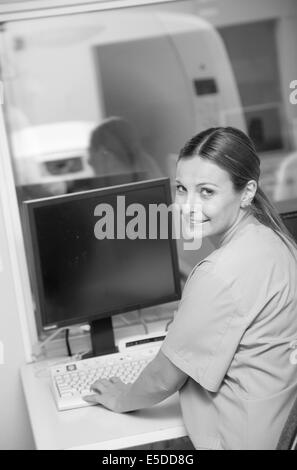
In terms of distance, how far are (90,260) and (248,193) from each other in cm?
52

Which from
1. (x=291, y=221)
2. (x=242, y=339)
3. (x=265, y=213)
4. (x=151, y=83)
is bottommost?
(x=242, y=339)

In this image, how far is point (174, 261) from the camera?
186 centimetres

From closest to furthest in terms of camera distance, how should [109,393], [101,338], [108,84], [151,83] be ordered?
[109,393]
[101,338]
[151,83]
[108,84]

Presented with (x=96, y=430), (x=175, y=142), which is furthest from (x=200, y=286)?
(x=175, y=142)

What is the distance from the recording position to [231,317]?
1339mm

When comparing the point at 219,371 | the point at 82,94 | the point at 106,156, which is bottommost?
the point at 219,371

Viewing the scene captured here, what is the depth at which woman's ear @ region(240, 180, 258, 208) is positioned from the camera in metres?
1.42

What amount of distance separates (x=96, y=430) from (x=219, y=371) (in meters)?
0.32

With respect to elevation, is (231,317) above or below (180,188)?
below

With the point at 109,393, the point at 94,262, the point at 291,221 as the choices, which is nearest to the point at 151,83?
the point at 291,221

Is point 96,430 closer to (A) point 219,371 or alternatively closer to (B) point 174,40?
(A) point 219,371

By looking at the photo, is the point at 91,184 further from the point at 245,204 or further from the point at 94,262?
the point at 245,204

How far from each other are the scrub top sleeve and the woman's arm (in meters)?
0.05

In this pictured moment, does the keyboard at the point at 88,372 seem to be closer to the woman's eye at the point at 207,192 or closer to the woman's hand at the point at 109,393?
the woman's hand at the point at 109,393
